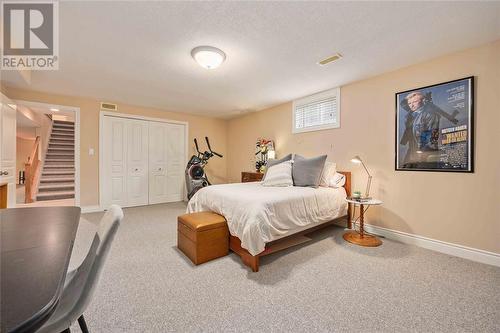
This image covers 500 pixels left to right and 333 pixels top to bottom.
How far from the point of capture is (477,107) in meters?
2.22

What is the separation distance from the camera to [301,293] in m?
1.67

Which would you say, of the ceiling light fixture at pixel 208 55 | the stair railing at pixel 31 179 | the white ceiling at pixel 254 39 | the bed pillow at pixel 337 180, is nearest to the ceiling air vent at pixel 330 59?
the white ceiling at pixel 254 39

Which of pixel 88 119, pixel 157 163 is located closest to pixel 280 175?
pixel 157 163

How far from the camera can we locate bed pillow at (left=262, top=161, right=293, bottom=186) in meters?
3.15

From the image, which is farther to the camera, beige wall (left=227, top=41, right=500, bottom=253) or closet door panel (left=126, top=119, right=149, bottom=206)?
closet door panel (left=126, top=119, right=149, bottom=206)

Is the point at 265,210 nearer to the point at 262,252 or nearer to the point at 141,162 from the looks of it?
the point at 262,252

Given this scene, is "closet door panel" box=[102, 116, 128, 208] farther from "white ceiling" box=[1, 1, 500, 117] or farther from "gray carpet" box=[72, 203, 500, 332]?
"gray carpet" box=[72, 203, 500, 332]

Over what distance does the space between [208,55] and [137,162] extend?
11.4 ft

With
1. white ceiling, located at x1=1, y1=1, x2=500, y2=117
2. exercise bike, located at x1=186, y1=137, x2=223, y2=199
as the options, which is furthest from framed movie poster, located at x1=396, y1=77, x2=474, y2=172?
exercise bike, located at x1=186, y1=137, x2=223, y2=199

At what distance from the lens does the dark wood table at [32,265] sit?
49 cm

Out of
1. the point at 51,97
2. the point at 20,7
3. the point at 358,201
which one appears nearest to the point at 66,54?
the point at 20,7

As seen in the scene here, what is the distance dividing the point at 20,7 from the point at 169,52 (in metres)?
1.19

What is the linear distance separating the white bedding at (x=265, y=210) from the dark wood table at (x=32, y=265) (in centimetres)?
130

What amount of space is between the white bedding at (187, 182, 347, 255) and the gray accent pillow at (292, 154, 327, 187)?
0.57 feet
